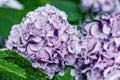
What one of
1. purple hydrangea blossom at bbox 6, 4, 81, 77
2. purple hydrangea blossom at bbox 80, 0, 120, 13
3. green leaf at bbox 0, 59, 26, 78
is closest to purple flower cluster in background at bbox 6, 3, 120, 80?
purple hydrangea blossom at bbox 6, 4, 81, 77

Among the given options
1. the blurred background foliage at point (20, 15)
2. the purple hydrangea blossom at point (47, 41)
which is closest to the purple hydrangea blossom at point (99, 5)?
the blurred background foliage at point (20, 15)

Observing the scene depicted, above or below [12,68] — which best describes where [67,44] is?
above

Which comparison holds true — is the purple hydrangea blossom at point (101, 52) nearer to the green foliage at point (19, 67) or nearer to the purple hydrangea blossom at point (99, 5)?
the green foliage at point (19, 67)

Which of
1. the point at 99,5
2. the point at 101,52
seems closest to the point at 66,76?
the point at 101,52

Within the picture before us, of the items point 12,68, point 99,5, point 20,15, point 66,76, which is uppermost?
point 99,5

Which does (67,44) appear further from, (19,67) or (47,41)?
(19,67)

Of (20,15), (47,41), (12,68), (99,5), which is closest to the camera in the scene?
(12,68)

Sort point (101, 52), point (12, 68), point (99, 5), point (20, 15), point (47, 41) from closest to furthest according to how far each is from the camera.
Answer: point (12, 68) < point (47, 41) < point (101, 52) < point (20, 15) < point (99, 5)
